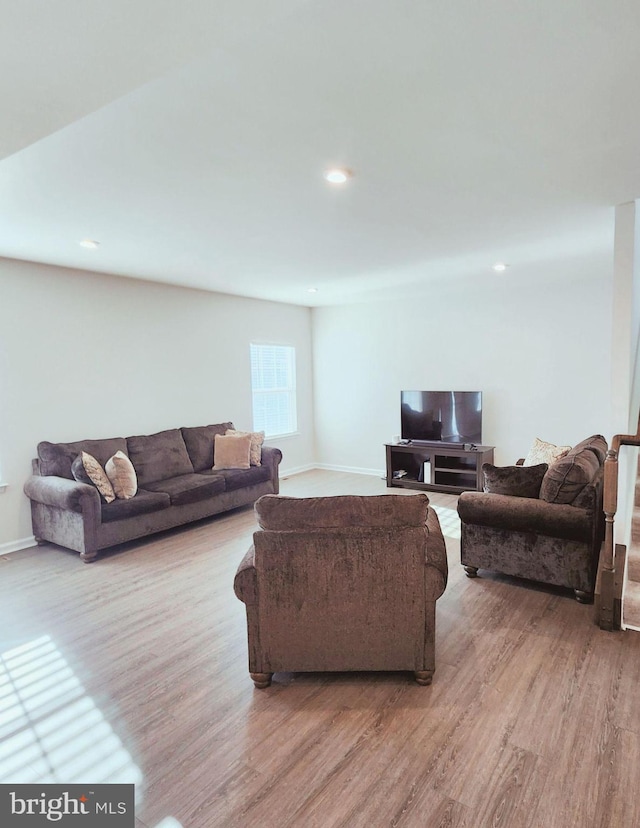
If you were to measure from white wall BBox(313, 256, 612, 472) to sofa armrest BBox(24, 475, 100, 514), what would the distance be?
4315 mm

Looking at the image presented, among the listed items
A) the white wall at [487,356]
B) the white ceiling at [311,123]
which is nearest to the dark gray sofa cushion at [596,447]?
the white wall at [487,356]

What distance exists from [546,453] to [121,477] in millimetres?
3813

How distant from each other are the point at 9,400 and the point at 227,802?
394 cm

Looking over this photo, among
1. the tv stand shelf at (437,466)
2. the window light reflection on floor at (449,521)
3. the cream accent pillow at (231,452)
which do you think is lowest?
the window light reflection on floor at (449,521)

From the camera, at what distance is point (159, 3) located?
47.9 inches

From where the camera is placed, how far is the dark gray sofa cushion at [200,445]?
5668 millimetres

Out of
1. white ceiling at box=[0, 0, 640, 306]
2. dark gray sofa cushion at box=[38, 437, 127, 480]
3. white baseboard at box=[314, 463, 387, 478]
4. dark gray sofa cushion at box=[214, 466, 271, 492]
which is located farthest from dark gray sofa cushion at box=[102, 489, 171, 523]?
white baseboard at box=[314, 463, 387, 478]

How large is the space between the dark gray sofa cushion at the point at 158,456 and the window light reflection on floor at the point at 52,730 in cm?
245

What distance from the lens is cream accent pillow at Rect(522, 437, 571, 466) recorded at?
394 cm

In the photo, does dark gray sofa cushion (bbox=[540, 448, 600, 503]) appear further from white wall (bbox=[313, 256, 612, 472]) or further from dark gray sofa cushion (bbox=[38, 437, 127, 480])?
dark gray sofa cushion (bbox=[38, 437, 127, 480])

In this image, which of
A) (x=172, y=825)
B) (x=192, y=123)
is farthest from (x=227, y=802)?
(x=192, y=123)

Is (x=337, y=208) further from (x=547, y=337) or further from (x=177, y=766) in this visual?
(x=547, y=337)

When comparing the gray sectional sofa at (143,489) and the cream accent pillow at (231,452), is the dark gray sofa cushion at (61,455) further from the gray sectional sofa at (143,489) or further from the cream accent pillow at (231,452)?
the cream accent pillow at (231,452)

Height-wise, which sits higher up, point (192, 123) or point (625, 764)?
point (192, 123)
